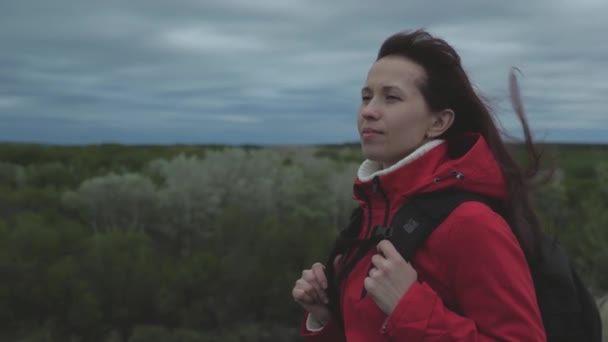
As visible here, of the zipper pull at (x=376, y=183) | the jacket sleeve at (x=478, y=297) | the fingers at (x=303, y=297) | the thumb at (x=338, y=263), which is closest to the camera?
the jacket sleeve at (x=478, y=297)

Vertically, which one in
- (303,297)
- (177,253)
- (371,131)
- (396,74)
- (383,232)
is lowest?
(177,253)

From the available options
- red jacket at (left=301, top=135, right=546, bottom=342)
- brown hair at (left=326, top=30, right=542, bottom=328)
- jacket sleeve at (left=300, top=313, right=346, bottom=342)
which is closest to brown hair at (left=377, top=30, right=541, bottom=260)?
brown hair at (left=326, top=30, right=542, bottom=328)

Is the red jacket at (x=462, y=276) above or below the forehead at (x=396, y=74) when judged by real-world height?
below

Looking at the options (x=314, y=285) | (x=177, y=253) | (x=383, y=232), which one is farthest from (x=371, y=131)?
(x=177, y=253)

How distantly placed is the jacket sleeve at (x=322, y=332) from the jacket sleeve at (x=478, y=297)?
20.7 inches

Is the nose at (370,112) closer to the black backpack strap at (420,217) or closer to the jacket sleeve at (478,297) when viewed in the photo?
the black backpack strap at (420,217)

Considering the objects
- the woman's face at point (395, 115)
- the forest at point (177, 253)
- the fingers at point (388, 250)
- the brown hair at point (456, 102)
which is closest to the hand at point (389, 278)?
the fingers at point (388, 250)

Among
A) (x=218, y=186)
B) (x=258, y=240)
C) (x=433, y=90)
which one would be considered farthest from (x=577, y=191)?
(x=433, y=90)

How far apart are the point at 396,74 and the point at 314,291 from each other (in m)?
0.67

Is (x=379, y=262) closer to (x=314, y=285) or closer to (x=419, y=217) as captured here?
(x=419, y=217)

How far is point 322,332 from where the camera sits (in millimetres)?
2482

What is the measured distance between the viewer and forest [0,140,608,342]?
9.38 metres

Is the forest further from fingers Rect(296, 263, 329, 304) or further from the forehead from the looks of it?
the forehead

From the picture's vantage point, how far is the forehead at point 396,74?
2.19m
